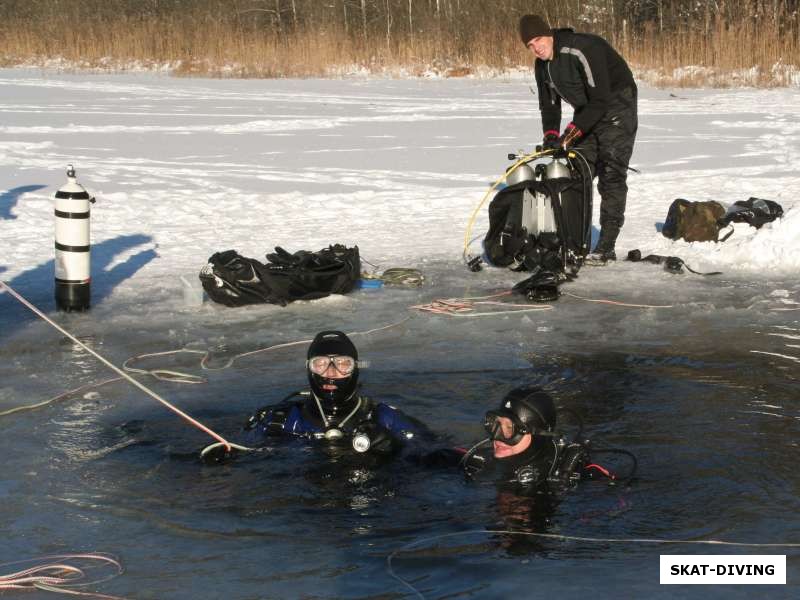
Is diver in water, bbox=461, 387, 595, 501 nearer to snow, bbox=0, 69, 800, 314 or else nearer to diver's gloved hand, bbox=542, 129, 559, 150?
snow, bbox=0, 69, 800, 314

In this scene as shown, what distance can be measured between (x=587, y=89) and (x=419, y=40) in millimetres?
19070

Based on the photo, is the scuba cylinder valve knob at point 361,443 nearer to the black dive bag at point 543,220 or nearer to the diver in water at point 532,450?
the diver in water at point 532,450

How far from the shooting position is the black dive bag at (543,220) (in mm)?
10242

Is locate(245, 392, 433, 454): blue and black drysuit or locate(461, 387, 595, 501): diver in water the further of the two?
locate(245, 392, 433, 454): blue and black drysuit

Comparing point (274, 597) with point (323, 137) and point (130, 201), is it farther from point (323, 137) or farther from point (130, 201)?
point (323, 137)

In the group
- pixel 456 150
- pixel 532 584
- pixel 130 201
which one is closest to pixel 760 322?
pixel 532 584

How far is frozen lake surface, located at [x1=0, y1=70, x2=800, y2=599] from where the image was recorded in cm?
467

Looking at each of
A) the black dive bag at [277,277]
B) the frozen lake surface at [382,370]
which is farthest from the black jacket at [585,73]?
the black dive bag at [277,277]

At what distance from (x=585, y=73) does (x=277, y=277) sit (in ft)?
10.6

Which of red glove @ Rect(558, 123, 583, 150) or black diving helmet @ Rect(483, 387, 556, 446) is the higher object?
red glove @ Rect(558, 123, 583, 150)

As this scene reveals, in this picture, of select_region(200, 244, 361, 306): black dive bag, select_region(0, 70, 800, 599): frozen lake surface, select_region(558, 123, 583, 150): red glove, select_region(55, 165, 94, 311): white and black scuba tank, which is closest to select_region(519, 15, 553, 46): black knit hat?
select_region(558, 123, 583, 150): red glove

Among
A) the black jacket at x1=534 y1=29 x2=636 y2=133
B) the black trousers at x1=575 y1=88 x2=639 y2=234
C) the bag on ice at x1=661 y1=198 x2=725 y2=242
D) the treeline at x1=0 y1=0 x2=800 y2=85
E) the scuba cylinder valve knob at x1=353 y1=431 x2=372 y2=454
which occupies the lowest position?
the scuba cylinder valve knob at x1=353 y1=431 x2=372 y2=454

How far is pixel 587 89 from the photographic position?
1005 centimetres

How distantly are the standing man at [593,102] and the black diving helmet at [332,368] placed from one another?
4.62m
